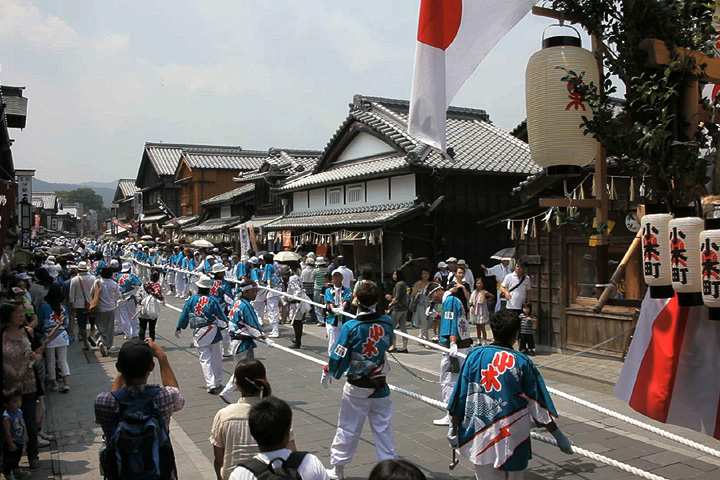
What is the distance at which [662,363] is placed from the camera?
161 inches

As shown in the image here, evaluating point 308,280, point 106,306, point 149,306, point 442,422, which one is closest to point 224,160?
point 308,280

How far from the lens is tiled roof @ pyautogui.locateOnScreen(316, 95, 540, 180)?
61.9 ft

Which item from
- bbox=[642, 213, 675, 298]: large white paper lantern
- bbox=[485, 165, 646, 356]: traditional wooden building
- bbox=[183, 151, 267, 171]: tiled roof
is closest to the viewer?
bbox=[642, 213, 675, 298]: large white paper lantern

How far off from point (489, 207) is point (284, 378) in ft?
37.7

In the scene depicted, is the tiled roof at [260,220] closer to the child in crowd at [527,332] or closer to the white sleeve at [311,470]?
the child in crowd at [527,332]

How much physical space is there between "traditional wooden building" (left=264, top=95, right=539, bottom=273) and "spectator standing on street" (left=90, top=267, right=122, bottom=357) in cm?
787

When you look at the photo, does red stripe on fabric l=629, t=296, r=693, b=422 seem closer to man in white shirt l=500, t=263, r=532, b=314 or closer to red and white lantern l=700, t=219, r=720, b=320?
red and white lantern l=700, t=219, r=720, b=320

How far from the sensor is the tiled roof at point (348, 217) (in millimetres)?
18094

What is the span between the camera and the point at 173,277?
27.6 meters

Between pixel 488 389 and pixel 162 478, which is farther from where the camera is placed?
pixel 488 389

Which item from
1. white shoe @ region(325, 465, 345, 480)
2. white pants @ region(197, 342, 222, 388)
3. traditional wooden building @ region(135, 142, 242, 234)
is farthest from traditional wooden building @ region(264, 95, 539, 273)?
traditional wooden building @ region(135, 142, 242, 234)

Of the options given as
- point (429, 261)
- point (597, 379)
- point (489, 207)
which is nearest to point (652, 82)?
point (597, 379)

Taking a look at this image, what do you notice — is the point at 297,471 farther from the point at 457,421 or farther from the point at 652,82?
the point at 652,82

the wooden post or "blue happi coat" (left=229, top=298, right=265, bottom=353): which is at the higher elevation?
the wooden post
